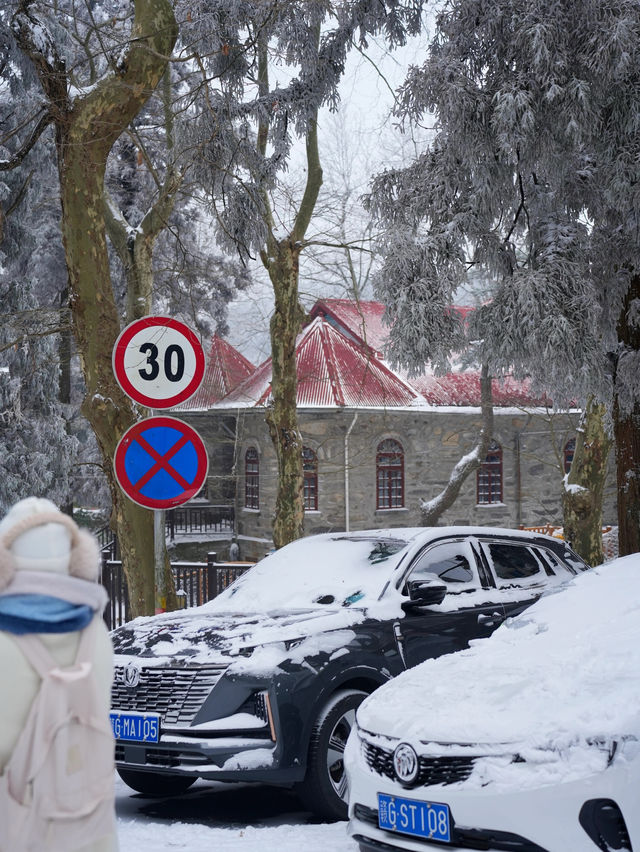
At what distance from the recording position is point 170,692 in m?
6.16

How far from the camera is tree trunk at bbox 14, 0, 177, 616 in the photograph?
30.3 ft

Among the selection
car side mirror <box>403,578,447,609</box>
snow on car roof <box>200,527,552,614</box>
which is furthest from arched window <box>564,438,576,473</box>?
car side mirror <box>403,578,447,609</box>

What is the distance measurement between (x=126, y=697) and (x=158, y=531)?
1.62 metres

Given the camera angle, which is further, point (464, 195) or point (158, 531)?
point (464, 195)

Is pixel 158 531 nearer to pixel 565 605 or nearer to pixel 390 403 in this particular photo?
pixel 565 605

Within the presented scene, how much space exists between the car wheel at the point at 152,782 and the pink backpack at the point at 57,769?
13.1ft

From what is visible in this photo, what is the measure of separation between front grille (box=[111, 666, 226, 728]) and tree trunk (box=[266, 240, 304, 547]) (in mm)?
8557

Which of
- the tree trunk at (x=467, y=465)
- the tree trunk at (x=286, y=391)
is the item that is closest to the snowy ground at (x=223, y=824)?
the tree trunk at (x=286, y=391)

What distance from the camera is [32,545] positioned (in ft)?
10.3

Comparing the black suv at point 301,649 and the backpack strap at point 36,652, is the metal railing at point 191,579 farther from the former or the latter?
the backpack strap at point 36,652

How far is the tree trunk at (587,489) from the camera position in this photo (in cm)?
1819

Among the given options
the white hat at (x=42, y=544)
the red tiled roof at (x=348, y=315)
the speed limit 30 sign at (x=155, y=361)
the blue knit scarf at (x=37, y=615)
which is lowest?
the blue knit scarf at (x=37, y=615)

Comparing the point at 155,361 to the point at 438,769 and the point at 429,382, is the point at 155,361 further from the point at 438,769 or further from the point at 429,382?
the point at 429,382

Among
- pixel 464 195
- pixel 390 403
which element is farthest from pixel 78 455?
pixel 464 195
